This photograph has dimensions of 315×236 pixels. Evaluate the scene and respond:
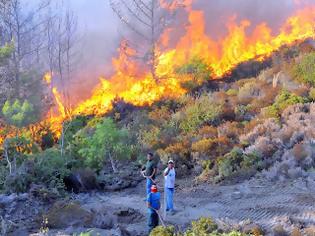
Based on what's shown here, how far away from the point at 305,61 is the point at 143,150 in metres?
9.71

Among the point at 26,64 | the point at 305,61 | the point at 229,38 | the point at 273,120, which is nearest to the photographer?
the point at 273,120

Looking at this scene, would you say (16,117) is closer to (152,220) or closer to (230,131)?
(152,220)

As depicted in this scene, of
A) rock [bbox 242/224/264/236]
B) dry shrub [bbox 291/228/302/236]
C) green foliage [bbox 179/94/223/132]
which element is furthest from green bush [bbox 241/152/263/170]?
dry shrub [bbox 291/228/302/236]

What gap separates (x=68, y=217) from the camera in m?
12.8

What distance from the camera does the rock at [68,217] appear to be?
1263 cm

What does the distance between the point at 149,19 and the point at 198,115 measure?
10994 millimetres

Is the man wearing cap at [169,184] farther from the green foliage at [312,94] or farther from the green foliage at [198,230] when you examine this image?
the green foliage at [312,94]

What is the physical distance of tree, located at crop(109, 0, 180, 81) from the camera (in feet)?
98.2

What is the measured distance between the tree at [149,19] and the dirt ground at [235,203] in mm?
14082

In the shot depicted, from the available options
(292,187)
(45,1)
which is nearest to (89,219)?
(292,187)

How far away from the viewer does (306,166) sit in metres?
16.4

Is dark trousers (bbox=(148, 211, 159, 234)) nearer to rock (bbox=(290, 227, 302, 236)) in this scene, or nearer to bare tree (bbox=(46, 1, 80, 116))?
rock (bbox=(290, 227, 302, 236))

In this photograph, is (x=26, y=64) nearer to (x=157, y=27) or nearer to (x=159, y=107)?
(x=157, y=27)

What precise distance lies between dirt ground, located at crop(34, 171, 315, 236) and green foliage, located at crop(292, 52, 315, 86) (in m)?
9.61
